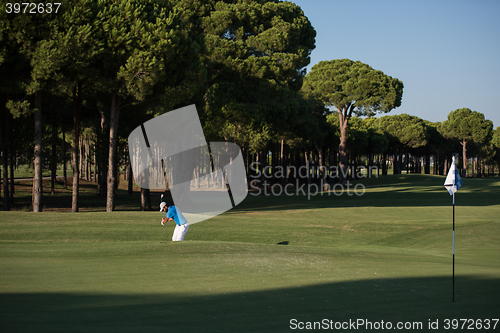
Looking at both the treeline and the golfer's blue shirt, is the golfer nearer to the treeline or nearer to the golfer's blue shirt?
the golfer's blue shirt

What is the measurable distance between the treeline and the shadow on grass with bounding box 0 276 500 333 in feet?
52.4

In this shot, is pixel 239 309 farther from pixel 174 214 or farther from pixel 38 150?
pixel 38 150

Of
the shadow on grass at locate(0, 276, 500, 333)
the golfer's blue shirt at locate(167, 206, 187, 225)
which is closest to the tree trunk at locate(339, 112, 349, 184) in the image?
the golfer's blue shirt at locate(167, 206, 187, 225)

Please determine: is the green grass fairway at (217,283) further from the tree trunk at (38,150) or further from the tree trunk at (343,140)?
the tree trunk at (343,140)

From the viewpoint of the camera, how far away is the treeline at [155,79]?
64.3ft

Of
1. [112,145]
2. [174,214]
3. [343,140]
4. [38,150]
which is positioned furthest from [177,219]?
[343,140]

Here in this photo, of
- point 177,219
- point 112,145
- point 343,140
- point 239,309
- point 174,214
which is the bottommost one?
point 239,309

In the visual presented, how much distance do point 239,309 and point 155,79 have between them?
16700mm

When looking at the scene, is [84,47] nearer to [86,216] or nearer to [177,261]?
[86,216]

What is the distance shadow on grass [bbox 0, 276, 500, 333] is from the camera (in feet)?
17.2

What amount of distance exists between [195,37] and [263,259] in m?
18.5

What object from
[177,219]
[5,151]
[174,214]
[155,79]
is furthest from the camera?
[5,151]

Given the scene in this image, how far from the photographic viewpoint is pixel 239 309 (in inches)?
243

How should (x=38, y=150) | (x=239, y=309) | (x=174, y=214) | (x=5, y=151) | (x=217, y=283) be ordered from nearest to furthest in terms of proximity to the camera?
(x=239, y=309)
(x=217, y=283)
(x=174, y=214)
(x=38, y=150)
(x=5, y=151)
